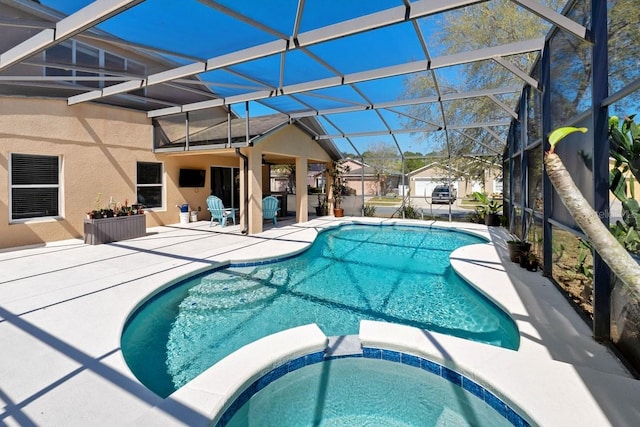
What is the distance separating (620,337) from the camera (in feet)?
11.7

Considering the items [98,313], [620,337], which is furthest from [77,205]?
[620,337]

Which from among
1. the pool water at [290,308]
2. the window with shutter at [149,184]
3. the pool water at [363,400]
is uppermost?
the window with shutter at [149,184]

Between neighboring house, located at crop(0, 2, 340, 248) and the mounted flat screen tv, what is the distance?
9 centimetres

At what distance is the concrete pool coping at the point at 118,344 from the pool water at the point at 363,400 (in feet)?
1.24

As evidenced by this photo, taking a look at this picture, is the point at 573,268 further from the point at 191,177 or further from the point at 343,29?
the point at 191,177

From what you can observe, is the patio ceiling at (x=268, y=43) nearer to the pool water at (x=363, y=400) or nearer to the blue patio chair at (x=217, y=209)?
the blue patio chair at (x=217, y=209)

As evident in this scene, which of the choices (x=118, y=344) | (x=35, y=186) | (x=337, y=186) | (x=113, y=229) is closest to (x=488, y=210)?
(x=337, y=186)

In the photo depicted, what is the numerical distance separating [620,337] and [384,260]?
5555 mm

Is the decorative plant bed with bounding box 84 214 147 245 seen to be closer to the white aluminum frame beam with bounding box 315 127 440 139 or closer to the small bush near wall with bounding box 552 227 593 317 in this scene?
the white aluminum frame beam with bounding box 315 127 440 139

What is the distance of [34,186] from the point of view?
888 centimetres

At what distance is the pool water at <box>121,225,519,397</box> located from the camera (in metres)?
4.08

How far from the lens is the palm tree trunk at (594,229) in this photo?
1284mm

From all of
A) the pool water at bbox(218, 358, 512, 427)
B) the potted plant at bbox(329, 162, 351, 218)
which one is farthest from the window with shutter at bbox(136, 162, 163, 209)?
the pool water at bbox(218, 358, 512, 427)

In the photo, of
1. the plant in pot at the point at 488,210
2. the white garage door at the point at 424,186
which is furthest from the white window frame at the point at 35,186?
the white garage door at the point at 424,186
